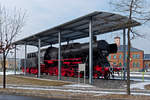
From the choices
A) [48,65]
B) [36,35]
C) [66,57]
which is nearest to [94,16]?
[66,57]

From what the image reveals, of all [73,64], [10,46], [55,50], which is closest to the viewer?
[10,46]

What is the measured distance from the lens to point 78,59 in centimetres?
2341

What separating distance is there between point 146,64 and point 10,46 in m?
82.2

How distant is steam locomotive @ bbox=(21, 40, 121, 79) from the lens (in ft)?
70.5

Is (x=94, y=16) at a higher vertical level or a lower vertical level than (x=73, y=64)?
higher

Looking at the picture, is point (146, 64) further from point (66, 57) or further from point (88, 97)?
point (88, 97)

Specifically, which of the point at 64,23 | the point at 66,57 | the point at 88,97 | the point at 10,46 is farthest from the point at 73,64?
the point at 88,97

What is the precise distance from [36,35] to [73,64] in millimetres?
6450

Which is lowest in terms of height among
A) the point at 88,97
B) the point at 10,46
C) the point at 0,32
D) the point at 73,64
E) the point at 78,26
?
the point at 88,97

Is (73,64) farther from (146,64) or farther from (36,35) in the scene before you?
(146,64)

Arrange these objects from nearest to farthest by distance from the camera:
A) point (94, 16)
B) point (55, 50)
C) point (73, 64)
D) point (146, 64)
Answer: point (94, 16) < point (73, 64) < point (55, 50) < point (146, 64)

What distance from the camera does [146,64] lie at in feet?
294

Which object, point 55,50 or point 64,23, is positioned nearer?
point 64,23

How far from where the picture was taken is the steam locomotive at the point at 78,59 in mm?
21486
